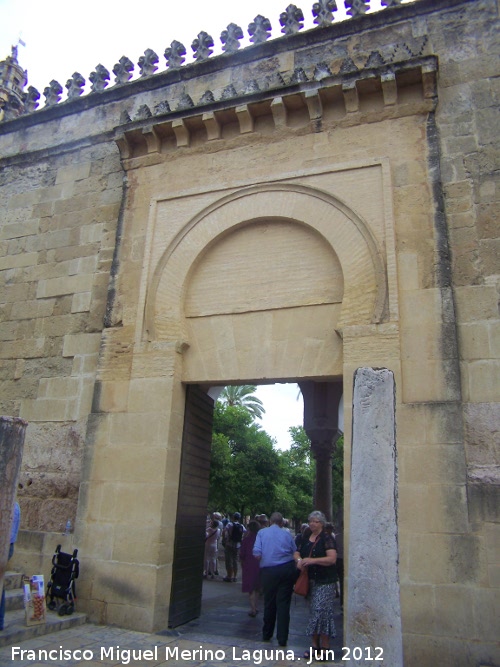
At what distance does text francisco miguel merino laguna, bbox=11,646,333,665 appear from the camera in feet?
15.0

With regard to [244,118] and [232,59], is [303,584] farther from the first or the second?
[232,59]

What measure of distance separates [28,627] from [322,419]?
700cm

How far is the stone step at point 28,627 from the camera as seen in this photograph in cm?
479

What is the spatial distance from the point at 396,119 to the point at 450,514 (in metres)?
4.42

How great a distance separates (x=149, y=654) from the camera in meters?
4.82

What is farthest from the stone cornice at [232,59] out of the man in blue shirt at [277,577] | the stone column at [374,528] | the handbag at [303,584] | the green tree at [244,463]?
the green tree at [244,463]

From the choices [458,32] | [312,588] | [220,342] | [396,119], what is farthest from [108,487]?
[458,32]

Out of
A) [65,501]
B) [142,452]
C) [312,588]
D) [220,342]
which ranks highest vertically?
[220,342]

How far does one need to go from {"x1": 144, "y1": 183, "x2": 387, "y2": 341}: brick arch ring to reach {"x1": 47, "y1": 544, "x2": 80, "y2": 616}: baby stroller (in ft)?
8.70

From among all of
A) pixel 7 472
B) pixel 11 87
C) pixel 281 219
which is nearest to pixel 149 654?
pixel 7 472

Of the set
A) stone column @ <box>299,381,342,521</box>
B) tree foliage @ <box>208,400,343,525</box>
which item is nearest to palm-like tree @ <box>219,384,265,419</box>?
tree foliage @ <box>208,400,343,525</box>

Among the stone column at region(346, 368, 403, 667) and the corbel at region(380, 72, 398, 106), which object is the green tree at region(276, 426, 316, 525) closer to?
the corbel at region(380, 72, 398, 106)

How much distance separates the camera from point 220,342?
6.34 meters

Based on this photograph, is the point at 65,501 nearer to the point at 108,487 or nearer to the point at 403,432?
the point at 108,487
